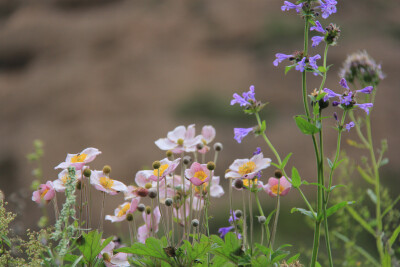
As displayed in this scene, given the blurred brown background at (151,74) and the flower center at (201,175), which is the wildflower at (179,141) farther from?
the blurred brown background at (151,74)

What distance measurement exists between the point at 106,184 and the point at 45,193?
12 cm

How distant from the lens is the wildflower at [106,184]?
0.95 m

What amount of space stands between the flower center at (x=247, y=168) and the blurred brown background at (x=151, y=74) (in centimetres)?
330

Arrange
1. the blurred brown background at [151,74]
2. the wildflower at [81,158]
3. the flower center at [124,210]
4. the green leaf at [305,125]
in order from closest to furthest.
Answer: the green leaf at [305,125] < the wildflower at [81,158] < the flower center at [124,210] < the blurred brown background at [151,74]

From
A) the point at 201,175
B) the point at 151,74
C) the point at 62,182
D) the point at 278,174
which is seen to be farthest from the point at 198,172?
the point at 151,74

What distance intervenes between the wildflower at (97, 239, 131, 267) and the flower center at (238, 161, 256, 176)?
272 millimetres

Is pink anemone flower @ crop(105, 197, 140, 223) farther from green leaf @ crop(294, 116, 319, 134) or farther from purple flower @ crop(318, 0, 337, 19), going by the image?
purple flower @ crop(318, 0, 337, 19)

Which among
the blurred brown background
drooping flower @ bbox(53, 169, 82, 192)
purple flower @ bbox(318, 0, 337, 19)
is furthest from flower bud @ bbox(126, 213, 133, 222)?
the blurred brown background

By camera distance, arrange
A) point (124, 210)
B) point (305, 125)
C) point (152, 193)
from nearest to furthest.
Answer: point (305, 125) → point (152, 193) → point (124, 210)

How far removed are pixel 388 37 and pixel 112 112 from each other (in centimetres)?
250

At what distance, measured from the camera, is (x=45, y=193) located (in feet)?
3.28

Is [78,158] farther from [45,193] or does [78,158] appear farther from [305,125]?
[305,125]

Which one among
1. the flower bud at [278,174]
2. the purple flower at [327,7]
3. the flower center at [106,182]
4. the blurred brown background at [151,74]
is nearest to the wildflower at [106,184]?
the flower center at [106,182]

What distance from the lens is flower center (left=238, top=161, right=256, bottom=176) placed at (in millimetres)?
945
